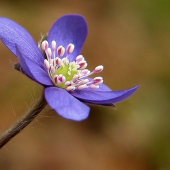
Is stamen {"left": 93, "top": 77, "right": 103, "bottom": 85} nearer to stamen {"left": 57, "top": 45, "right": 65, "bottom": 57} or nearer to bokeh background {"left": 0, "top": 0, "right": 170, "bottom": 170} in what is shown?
stamen {"left": 57, "top": 45, "right": 65, "bottom": 57}

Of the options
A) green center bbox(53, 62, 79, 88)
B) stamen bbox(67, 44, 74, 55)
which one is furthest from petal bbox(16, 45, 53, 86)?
stamen bbox(67, 44, 74, 55)

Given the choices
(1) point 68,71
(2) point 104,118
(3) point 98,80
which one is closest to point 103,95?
(3) point 98,80

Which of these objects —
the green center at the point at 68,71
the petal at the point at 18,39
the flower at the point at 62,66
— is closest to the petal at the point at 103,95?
the flower at the point at 62,66

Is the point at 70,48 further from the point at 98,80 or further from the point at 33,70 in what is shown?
the point at 33,70

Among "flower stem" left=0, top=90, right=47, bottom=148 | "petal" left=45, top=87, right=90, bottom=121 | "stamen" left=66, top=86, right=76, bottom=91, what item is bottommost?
"flower stem" left=0, top=90, right=47, bottom=148

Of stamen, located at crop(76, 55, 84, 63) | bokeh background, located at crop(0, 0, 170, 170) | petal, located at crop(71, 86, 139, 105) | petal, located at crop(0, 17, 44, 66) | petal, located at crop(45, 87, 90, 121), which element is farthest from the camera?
bokeh background, located at crop(0, 0, 170, 170)
